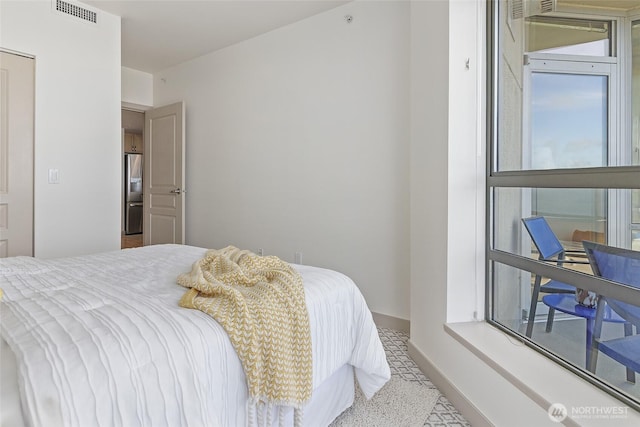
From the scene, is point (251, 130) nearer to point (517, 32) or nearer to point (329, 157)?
point (329, 157)

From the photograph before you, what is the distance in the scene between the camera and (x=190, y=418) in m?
0.85

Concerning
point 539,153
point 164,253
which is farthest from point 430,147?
point 164,253

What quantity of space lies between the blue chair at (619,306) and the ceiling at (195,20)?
104 inches

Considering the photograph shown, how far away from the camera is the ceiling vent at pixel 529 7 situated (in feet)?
5.24

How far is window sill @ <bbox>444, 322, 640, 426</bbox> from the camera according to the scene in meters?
1.10

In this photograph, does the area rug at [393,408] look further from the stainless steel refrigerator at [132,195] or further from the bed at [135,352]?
the stainless steel refrigerator at [132,195]

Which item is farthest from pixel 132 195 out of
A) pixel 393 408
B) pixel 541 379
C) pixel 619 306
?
pixel 619 306

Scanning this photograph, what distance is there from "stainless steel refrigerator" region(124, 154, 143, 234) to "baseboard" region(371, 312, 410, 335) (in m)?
6.46

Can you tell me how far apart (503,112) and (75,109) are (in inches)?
124

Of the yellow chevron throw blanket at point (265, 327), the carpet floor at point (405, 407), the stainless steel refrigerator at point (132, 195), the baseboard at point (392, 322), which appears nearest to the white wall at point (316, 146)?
the baseboard at point (392, 322)

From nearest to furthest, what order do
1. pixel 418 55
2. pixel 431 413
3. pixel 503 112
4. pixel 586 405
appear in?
1. pixel 586 405
2. pixel 431 413
3. pixel 503 112
4. pixel 418 55

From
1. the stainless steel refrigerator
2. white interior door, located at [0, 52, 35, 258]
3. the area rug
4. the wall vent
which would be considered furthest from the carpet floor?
the stainless steel refrigerator

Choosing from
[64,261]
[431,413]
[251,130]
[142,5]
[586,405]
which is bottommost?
[431,413]

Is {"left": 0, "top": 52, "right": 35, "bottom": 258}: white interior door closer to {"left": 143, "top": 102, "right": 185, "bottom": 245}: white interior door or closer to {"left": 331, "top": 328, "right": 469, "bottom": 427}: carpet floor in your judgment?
{"left": 143, "top": 102, "right": 185, "bottom": 245}: white interior door
